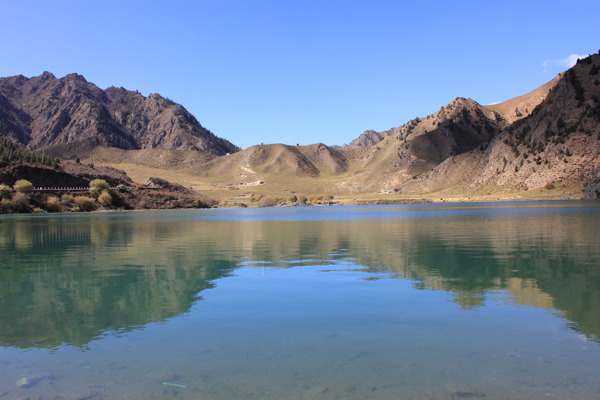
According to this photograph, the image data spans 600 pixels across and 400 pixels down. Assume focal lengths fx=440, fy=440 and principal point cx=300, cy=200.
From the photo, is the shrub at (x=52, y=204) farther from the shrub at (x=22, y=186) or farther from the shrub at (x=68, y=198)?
the shrub at (x=22, y=186)

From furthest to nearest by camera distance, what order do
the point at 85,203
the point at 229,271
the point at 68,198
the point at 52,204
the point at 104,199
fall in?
the point at 104,199, the point at 85,203, the point at 68,198, the point at 52,204, the point at 229,271

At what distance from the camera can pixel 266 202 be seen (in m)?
183

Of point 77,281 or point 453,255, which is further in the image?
point 453,255

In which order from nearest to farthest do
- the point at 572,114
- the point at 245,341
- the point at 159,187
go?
the point at 245,341 → the point at 572,114 → the point at 159,187

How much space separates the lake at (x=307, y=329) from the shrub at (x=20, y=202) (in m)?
106

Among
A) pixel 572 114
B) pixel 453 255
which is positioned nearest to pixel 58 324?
pixel 453 255

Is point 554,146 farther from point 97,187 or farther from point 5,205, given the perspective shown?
point 5,205

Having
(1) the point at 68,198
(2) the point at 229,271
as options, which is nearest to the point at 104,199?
(1) the point at 68,198

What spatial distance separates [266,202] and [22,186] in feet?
294

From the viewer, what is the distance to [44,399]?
7621 mm

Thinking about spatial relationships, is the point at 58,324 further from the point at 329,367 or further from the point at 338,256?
the point at 338,256

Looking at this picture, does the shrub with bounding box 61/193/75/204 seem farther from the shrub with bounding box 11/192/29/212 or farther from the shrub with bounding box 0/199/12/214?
the shrub with bounding box 0/199/12/214

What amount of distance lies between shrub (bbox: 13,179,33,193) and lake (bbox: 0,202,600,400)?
11027cm

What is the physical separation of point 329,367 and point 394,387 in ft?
4.65
